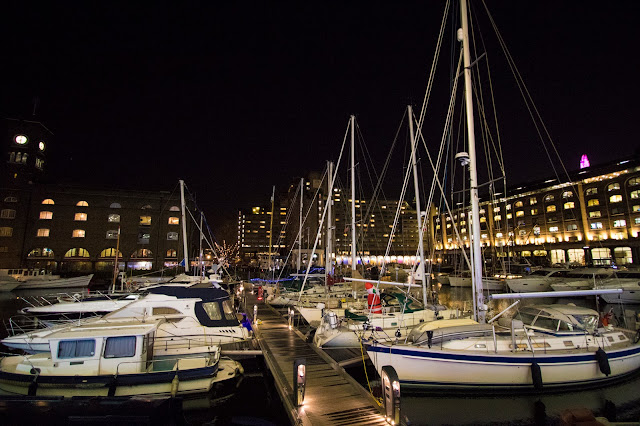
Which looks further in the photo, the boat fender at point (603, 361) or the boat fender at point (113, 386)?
the boat fender at point (603, 361)

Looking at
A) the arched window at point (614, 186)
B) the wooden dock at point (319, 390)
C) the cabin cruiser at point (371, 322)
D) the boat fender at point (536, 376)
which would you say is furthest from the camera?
the arched window at point (614, 186)

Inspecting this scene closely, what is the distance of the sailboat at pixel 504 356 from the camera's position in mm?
11219

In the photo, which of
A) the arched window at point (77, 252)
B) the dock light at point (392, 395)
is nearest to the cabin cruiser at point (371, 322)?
the dock light at point (392, 395)

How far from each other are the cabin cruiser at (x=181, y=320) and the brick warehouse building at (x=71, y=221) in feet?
161

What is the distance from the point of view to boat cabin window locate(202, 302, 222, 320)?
1570cm

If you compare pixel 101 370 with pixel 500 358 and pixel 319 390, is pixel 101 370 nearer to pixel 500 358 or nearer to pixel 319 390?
pixel 319 390

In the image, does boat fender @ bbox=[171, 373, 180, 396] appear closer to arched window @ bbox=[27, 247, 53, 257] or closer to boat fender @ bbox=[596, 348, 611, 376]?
boat fender @ bbox=[596, 348, 611, 376]

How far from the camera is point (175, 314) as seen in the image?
50.4 ft

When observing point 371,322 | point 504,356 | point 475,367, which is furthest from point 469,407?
point 371,322

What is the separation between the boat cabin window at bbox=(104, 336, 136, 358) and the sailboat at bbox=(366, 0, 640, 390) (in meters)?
8.37

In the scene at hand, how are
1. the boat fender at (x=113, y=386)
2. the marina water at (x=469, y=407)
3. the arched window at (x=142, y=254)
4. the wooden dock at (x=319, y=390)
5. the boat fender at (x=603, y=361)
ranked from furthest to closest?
1. the arched window at (x=142, y=254)
2. the boat fender at (x=603, y=361)
3. the marina water at (x=469, y=407)
4. the boat fender at (x=113, y=386)
5. the wooden dock at (x=319, y=390)

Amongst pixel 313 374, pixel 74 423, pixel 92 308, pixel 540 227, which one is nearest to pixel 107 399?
pixel 74 423

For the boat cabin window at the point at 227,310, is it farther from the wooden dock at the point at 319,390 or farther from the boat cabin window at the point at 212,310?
the wooden dock at the point at 319,390

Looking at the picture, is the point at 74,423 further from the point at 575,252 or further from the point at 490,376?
the point at 575,252
